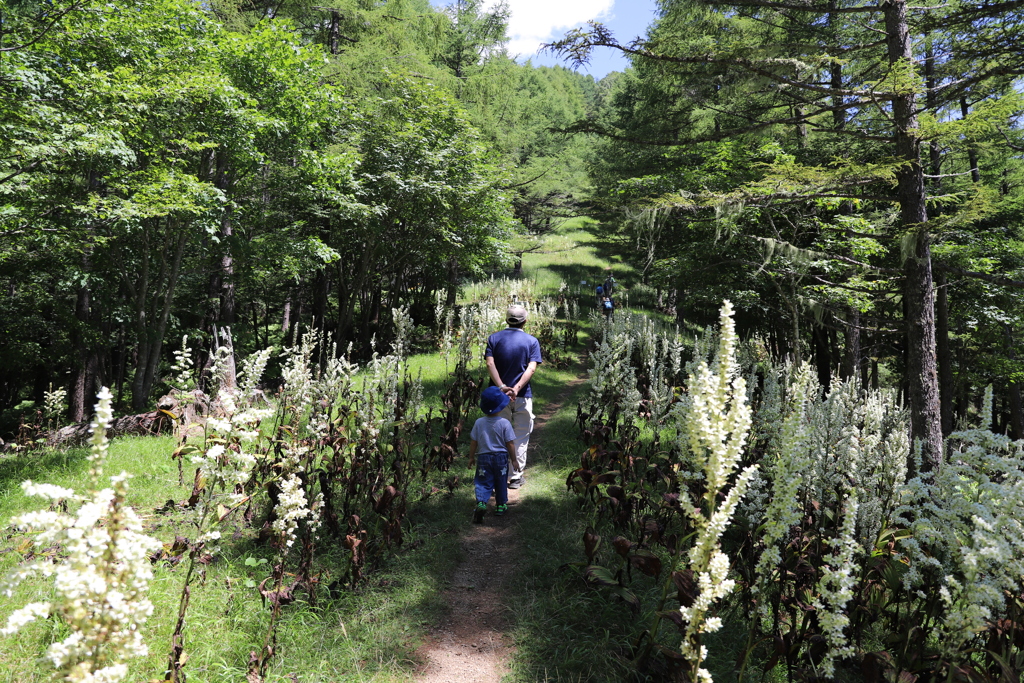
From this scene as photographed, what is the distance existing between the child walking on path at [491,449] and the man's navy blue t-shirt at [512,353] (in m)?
0.39

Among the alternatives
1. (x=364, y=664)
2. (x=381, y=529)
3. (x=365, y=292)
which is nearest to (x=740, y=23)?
(x=365, y=292)

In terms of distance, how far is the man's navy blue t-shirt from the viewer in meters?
5.06

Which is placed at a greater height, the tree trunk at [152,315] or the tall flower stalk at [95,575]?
the tree trunk at [152,315]

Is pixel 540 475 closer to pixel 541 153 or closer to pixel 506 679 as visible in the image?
pixel 506 679

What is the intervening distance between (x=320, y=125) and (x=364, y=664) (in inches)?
441

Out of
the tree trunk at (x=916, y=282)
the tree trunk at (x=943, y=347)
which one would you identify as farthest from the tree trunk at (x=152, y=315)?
the tree trunk at (x=943, y=347)

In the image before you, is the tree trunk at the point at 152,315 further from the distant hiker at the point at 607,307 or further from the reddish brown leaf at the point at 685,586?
the distant hiker at the point at 607,307

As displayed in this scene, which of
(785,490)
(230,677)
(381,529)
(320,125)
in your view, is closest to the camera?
(785,490)

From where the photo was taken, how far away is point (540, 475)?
6.02 meters

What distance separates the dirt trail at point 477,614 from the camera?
10.2 feet

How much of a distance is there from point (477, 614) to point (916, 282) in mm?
6020

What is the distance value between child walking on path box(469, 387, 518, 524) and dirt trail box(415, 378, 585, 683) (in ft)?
0.77

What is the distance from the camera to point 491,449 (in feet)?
15.3

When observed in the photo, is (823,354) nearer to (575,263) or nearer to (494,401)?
(494,401)
